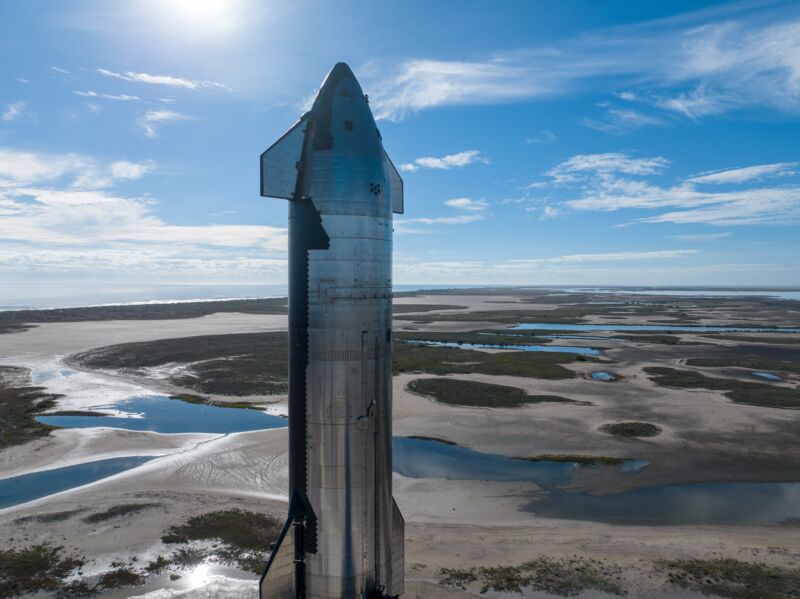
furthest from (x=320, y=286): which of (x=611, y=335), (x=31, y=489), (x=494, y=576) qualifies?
(x=611, y=335)

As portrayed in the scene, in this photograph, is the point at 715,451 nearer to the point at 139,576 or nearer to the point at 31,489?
the point at 139,576

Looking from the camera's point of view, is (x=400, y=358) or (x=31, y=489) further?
(x=400, y=358)

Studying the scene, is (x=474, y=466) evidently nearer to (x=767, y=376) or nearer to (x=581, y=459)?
(x=581, y=459)

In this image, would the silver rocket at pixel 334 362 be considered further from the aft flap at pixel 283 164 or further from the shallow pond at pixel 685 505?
the shallow pond at pixel 685 505

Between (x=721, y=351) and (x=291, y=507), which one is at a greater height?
(x=291, y=507)

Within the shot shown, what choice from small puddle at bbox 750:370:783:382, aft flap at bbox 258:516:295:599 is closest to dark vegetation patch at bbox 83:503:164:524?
aft flap at bbox 258:516:295:599

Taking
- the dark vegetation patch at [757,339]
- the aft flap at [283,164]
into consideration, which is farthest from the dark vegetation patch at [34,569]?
the dark vegetation patch at [757,339]

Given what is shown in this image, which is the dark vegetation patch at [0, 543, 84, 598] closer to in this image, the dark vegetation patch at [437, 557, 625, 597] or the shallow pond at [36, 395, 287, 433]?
the dark vegetation patch at [437, 557, 625, 597]

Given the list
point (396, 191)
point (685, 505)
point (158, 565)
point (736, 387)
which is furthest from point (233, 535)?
point (736, 387)
